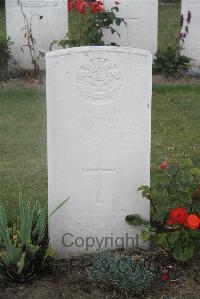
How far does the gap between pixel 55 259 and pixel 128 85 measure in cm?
121

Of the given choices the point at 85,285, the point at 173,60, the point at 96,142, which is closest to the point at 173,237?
the point at 85,285

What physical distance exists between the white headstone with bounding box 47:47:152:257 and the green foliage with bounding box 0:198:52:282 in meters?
0.20

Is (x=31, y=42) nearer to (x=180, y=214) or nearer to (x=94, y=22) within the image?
(x=94, y=22)

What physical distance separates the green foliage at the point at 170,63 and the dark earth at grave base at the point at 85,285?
17.2 feet

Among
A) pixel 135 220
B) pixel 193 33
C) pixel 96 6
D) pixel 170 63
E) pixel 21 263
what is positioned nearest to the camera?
pixel 21 263

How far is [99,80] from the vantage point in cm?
401

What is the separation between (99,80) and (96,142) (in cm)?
38

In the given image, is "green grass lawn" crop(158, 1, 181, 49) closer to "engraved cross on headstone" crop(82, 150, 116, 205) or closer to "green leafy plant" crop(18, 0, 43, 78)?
"green leafy plant" crop(18, 0, 43, 78)

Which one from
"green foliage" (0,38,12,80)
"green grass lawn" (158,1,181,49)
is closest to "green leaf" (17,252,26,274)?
"green foliage" (0,38,12,80)

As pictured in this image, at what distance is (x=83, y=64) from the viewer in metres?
3.98

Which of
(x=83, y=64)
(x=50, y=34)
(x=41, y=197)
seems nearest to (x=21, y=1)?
(x=50, y=34)

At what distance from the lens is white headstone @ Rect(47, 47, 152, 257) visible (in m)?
3.99

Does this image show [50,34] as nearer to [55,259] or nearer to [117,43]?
[117,43]

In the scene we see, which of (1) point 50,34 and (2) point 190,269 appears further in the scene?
(1) point 50,34
